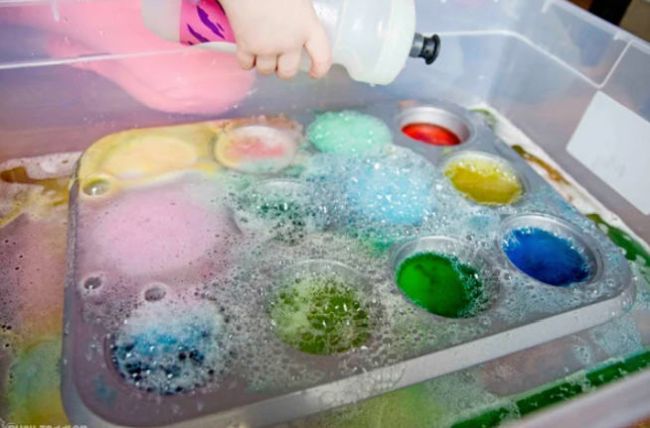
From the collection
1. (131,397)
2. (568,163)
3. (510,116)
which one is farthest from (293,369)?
(510,116)

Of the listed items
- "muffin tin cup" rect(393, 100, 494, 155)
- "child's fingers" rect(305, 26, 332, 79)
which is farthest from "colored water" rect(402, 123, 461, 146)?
"child's fingers" rect(305, 26, 332, 79)

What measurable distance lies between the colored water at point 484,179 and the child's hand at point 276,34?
45 cm

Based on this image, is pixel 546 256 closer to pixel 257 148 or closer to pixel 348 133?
pixel 348 133

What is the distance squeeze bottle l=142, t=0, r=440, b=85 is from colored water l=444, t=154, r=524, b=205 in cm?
29

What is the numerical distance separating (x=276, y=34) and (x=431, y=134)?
2.03 feet

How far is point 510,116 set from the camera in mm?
1382

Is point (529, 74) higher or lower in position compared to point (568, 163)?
higher

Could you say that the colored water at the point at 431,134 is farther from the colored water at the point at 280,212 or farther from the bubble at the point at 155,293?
the bubble at the point at 155,293

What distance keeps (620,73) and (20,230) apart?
4.00 feet

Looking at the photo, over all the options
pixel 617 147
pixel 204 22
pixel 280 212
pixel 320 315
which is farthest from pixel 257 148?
pixel 617 147

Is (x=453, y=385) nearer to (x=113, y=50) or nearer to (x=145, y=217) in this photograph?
(x=145, y=217)

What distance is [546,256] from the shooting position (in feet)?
3.06

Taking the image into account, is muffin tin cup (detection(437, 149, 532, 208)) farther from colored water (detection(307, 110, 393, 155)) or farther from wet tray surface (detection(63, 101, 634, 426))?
colored water (detection(307, 110, 393, 155))

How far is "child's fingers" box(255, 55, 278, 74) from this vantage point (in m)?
0.72
